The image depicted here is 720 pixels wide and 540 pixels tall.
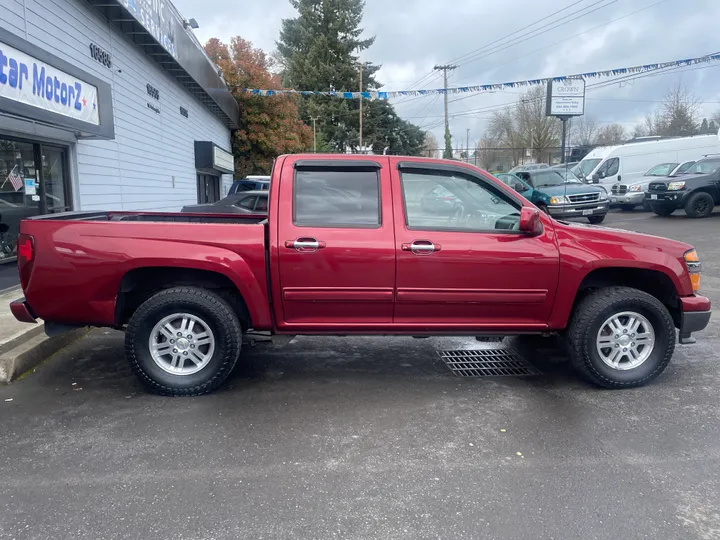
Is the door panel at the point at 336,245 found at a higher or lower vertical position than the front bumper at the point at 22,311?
higher

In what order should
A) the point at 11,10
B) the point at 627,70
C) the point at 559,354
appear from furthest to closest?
the point at 627,70
the point at 11,10
the point at 559,354

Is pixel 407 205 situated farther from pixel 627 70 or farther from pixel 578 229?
pixel 627 70

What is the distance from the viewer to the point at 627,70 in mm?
18406

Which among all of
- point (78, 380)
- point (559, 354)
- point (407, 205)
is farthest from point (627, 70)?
point (78, 380)

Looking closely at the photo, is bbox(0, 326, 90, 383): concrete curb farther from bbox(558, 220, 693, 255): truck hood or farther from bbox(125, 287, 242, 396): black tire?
bbox(558, 220, 693, 255): truck hood

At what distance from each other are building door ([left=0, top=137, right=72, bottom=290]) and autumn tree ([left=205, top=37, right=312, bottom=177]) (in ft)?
55.7

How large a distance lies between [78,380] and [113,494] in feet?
6.71

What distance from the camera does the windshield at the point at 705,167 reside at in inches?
704

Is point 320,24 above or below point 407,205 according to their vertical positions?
above

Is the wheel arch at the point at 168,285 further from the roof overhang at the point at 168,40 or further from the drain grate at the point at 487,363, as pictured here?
the roof overhang at the point at 168,40

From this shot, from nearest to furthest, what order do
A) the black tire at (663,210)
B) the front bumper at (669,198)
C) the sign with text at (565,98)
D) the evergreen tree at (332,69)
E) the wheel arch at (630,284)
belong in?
the wheel arch at (630,284) < the sign with text at (565,98) < the front bumper at (669,198) < the black tire at (663,210) < the evergreen tree at (332,69)

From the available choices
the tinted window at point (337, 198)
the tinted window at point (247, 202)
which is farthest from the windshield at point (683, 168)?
the tinted window at point (337, 198)

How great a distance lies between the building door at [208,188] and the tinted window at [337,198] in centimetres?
1556

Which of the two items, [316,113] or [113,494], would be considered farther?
[316,113]
